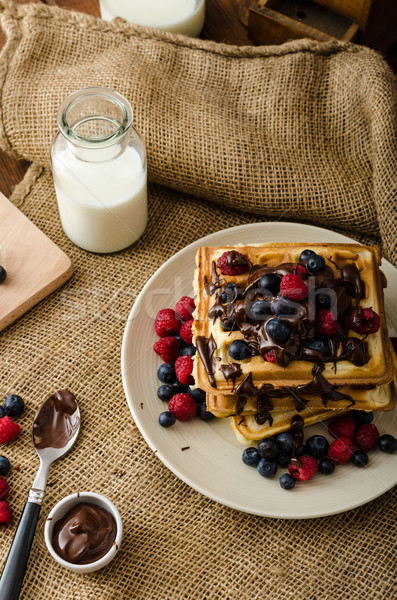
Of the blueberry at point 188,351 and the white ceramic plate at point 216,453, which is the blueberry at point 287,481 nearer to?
the white ceramic plate at point 216,453

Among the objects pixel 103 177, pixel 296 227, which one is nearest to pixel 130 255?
pixel 103 177

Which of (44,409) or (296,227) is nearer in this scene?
(44,409)

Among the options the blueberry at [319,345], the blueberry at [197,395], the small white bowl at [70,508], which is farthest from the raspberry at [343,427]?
the small white bowl at [70,508]

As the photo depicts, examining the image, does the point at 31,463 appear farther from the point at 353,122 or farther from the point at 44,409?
the point at 353,122

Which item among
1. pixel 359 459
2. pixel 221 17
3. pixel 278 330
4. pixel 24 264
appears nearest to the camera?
pixel 278 330

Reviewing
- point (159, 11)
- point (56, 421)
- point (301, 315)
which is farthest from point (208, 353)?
point (159, 11)

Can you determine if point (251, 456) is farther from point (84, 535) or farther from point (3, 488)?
point (3, 488)
